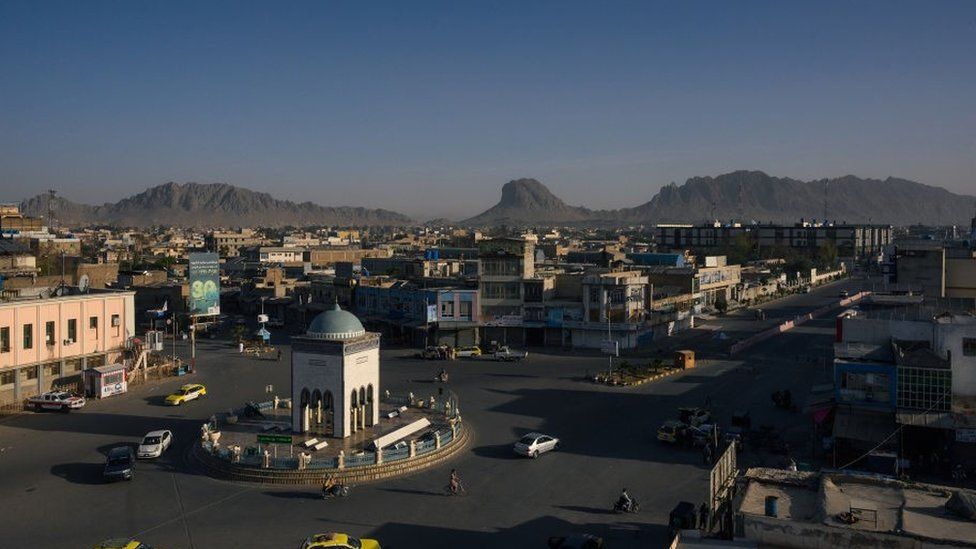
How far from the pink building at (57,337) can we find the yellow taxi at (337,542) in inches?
868

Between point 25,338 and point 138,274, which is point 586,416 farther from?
point 138,274

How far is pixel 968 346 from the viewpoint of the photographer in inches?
963

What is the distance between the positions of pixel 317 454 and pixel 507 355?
20.8 meters

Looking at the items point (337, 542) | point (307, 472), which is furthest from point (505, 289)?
point (337, 542)

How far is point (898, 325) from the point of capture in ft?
88.7

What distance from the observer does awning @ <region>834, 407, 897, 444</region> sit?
24064mm

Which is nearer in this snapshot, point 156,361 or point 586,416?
point 586,416

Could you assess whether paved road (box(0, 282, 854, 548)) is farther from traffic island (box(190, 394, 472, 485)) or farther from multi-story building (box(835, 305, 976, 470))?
multi-story building (box(835, 305, 976, 470))

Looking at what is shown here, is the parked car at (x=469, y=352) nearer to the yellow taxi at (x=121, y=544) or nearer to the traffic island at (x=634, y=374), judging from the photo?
the traffic island at (x=634, y=374)

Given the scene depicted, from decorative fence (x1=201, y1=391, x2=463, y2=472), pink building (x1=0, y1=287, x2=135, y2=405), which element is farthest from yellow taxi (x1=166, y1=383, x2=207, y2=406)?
decorative fence (x1=201, y1=391, x2=463, y2=472)

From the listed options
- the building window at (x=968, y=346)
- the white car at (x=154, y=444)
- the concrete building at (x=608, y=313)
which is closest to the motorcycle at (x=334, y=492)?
the white car at (x=154, y=444)

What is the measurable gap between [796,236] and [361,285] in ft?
312

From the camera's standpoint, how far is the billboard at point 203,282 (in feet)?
166

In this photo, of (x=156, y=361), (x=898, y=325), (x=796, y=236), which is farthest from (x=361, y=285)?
(x=796, y=236)
